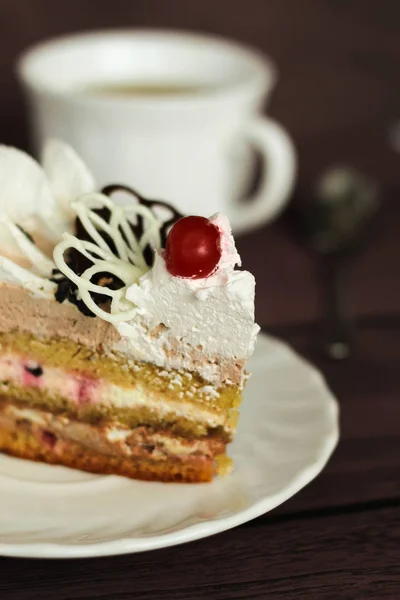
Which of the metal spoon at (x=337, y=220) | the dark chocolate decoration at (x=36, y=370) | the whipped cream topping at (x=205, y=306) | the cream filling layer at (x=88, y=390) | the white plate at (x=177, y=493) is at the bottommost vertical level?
the white plate at (x=177, y=493)

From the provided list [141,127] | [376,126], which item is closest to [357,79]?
[376,126]

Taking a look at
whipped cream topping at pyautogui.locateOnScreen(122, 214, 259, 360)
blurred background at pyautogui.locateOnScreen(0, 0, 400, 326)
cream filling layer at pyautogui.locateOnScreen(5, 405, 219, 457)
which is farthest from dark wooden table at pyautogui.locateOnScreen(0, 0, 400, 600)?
whipped cream topping at pyautogui.locateOnScreen(122, 214, 259, 360)

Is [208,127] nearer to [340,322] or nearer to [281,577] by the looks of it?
[340,322]

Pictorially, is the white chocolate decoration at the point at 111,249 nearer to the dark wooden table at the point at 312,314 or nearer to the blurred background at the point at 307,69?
the dark wooden table at the point at 312,314

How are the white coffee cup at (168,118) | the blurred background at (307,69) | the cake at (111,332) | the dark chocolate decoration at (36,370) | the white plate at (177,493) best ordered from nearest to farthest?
the white plate at (177,493) < the cake at (111,332) < the dark chocolate decoration at (36,370) < the white coffee cup at (168,118) < the blurred background at (307,69)

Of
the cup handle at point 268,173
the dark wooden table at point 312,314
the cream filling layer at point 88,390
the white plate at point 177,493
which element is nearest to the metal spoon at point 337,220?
the dark wooden table at point 312,314

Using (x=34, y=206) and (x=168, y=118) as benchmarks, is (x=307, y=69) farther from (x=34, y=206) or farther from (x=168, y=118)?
(x=34, y=206)

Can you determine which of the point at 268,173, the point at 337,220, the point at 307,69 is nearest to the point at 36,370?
the point at 268,173
